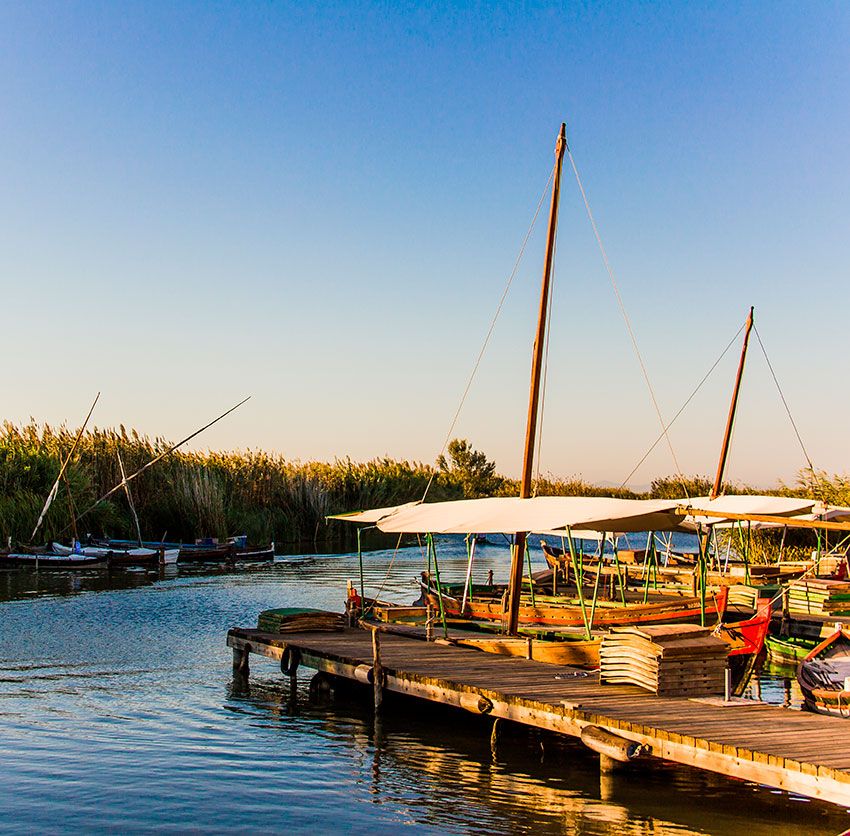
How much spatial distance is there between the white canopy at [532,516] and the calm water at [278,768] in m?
3.89

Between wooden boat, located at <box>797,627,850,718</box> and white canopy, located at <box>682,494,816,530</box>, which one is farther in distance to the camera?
white canopy, located at <box>682,494,816,530</box>

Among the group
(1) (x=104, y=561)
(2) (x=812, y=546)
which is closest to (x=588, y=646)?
(2) (x=812, y=546)

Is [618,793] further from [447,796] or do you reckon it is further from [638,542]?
[638,542]

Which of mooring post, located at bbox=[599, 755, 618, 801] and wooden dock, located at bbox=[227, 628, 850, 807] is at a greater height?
wooden dock, located at bbox=[227, 628, 850, 807]

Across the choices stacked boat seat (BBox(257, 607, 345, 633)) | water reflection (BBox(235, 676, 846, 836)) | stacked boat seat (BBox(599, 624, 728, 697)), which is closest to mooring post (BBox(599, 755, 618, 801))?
water reflection (BBox(235, 676, 846, 836))

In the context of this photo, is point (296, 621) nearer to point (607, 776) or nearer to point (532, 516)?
point (532, 516)

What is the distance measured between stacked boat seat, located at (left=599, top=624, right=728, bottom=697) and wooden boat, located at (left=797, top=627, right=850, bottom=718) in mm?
1787

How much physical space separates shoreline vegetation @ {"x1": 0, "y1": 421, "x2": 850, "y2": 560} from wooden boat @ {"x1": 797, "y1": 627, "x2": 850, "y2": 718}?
26567 millimetres

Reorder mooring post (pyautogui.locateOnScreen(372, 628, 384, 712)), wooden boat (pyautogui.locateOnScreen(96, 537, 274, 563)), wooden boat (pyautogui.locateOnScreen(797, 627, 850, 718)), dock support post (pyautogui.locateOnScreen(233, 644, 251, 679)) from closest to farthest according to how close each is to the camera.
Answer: wooden boat (pyautogui.locateOnScreen(797, 627, 850, 718)) → mooring post (pyautogui.locateOnScreen(372, 628, 384, 712)) → dock support post (pyautogui.locateOnScreen(233, 644, 251, 679)) → wooden boat (pyautogui.locateOnScreen(96, 537, 274, 563))

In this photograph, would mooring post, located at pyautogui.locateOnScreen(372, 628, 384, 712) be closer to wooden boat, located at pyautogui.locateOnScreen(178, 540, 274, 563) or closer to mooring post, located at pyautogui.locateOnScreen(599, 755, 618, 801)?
mooring post, located at pyautogui.locateOnScreen(599, 755, 618, 801)

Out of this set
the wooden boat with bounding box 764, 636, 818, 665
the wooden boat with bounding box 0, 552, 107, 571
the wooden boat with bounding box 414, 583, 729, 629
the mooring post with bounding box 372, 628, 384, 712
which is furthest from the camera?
the wooden boat with bounding box 0, 552, 107, 571

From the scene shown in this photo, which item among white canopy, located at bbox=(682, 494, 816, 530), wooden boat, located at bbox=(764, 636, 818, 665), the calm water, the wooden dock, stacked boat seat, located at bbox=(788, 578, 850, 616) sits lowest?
the calm water

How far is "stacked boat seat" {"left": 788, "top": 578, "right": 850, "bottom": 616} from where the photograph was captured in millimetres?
30281

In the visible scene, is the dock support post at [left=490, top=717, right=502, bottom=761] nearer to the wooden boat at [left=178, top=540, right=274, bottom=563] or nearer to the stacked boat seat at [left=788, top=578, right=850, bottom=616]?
the stacked boat seat at [left=788, top=578, right=850, bottom=616]
